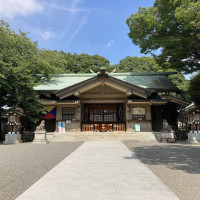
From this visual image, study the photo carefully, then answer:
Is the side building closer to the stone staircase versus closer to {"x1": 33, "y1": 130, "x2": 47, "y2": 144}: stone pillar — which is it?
the stone staircase

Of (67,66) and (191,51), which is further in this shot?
(67,66)

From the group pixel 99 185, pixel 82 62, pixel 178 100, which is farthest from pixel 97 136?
pixel 82 62

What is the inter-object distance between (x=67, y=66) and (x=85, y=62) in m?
4.46

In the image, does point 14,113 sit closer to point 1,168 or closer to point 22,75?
point 22,75

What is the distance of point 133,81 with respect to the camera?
1945cm

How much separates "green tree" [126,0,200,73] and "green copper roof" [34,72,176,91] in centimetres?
275

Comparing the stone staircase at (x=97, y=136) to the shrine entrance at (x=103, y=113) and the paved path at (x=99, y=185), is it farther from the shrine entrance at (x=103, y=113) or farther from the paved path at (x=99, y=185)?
the paved path at (x=99, y=185)

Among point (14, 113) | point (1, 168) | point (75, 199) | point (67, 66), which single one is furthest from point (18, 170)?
point (67, 66)

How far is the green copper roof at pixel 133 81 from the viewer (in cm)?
1756

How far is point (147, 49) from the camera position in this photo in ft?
51.3

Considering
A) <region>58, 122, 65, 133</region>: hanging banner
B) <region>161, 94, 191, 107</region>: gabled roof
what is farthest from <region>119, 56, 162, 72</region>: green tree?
<region>58, 122, 65, 133</region>: hanging banner

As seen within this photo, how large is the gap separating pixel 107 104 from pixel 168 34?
8965 mm

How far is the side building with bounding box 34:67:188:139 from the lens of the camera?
15.5 meters

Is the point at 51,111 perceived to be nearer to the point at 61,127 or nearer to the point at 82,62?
the point at 61,127
